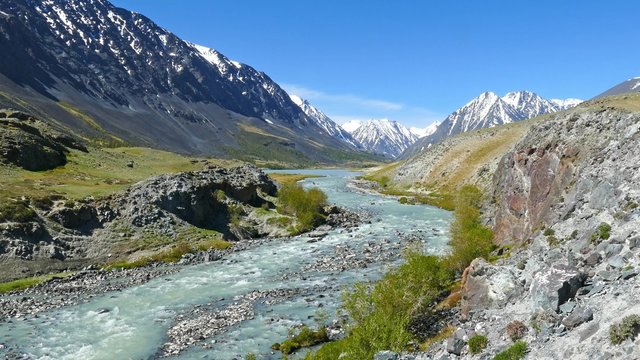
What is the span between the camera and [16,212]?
61375 mm

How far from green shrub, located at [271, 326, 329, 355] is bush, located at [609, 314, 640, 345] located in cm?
2261

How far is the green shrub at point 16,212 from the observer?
60.5m

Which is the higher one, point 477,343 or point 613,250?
point 613,250

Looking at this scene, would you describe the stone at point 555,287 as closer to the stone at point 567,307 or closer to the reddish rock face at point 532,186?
the stone at point 567,307

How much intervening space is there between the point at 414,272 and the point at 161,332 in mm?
21186

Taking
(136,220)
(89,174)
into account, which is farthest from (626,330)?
(89,174)

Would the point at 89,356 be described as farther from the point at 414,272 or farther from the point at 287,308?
the point at 414,272

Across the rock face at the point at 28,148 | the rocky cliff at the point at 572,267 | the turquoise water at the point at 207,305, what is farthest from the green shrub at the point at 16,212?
the rocky cliff at the point at 572,267

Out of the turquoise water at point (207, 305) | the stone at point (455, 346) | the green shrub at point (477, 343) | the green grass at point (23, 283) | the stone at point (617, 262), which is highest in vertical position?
the stone at point (617, 262)

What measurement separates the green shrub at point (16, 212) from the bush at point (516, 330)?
60887mm

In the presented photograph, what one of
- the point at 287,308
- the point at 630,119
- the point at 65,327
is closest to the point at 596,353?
the point at 287,308

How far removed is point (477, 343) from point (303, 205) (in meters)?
71.1

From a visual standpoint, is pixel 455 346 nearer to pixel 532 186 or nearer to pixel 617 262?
pixel 617 262

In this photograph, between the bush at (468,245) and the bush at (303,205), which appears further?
the bush at (303,205)
